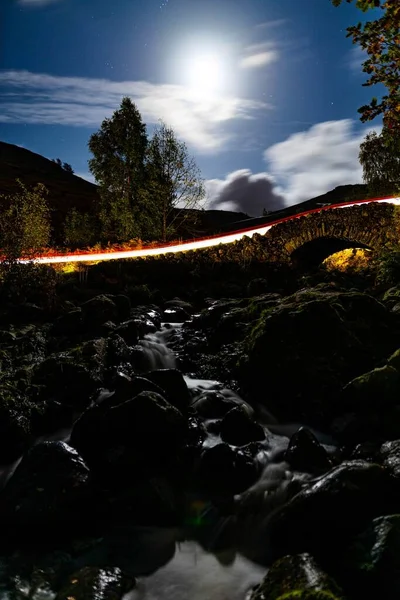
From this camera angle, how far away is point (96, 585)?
5316mm

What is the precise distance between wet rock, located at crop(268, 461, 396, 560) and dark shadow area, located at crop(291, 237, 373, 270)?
20.0 meters

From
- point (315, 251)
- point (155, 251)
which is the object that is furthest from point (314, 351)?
point (155, 251)

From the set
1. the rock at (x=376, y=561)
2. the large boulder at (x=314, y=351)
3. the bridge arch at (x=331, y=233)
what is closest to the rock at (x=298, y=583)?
the rock at (x=376, y=561)

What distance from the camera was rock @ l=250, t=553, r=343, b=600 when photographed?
425cm

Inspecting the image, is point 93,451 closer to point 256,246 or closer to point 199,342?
point 199,342

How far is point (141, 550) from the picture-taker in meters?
6.45

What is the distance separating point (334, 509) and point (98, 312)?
12.7 meters

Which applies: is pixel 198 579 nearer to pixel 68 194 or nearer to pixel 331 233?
pixel 331 233

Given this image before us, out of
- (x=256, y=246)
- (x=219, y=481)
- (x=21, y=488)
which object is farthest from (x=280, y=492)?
(x=256, y=246)

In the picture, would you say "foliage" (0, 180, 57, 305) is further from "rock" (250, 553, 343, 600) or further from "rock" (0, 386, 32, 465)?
"rock" (250, 553, 343, 600)

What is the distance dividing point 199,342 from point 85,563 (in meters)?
9.55

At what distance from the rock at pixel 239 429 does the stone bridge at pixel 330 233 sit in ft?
51.7

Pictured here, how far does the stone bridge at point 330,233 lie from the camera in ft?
74.9

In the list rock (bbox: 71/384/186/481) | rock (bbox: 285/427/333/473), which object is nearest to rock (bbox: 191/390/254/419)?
rock (bbox: 71/384/186/481)
